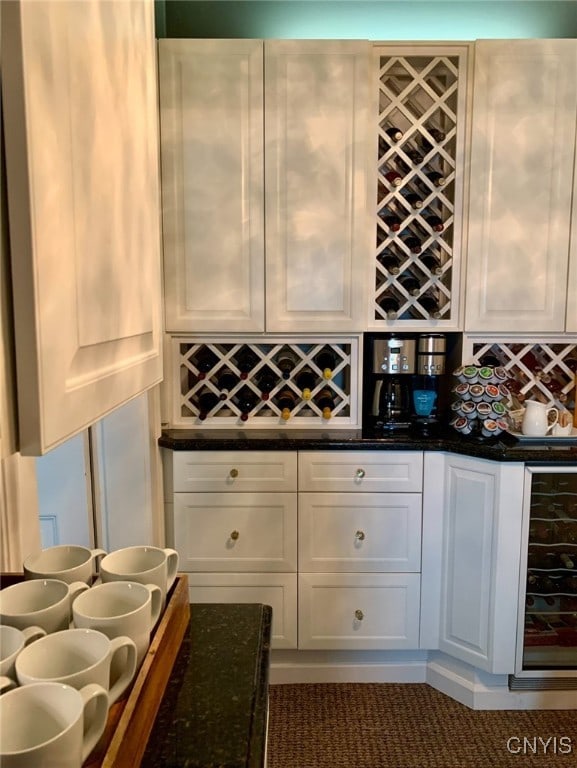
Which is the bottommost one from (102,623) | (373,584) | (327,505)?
(373,584)

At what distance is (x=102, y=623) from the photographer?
0.76 m

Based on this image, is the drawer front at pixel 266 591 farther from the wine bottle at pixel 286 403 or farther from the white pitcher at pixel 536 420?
the white pitcher at pixel 536 420

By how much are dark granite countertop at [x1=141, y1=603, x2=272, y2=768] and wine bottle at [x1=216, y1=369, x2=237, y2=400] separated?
1.37 meters

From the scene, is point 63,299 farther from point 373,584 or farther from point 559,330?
point 559,330

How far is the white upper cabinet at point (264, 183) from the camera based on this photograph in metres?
2.26

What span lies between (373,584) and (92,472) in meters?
1.19

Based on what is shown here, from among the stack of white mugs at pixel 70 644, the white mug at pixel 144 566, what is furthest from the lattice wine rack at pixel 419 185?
the stack of white mugs at pixel 70 644

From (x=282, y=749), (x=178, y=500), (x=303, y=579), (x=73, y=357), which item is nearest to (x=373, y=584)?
(x=303, y=579)

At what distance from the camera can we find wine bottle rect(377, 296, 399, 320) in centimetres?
240

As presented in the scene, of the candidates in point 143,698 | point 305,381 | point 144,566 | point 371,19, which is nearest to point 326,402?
point 305,381

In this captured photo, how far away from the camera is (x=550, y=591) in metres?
2.26

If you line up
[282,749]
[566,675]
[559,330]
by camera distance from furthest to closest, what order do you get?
[559,330]
[566,675]
[282,749]

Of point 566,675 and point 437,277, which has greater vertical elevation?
point 437,277

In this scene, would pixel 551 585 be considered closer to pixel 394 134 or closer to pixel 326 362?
pixel 326 362
